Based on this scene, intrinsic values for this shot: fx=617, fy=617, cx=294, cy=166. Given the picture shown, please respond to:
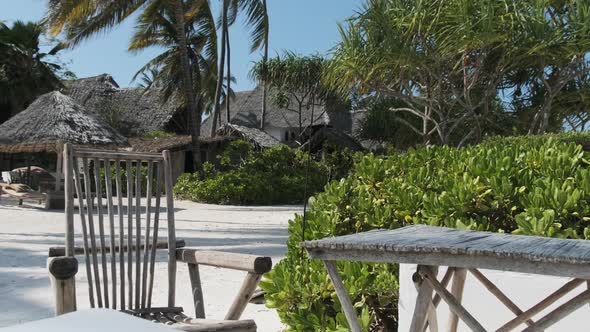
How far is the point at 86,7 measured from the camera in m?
15.1

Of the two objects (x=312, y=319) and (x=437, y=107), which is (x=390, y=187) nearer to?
(x=312, y=319)

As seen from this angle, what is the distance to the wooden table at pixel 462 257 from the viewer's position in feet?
4.62

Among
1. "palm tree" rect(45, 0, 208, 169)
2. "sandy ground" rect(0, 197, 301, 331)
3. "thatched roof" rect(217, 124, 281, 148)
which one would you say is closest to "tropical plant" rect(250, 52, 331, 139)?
"thatched roof" rect(217, 124, 281, 148)

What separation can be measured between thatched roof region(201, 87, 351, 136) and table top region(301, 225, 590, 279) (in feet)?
88.8

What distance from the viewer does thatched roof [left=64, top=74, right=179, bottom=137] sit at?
28.2 metres

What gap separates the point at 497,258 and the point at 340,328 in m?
1.40

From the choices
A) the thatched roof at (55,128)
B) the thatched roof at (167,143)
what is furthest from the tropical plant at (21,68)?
the thatched roof at (55,128)

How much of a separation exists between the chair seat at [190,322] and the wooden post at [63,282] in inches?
15.0

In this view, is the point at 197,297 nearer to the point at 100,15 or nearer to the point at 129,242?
the point at 129,242

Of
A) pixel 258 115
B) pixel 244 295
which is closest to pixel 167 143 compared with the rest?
pixel 258 115

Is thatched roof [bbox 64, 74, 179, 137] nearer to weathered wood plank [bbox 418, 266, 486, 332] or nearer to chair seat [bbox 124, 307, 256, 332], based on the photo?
chair seat [bbox 124, 307, 256, 332]

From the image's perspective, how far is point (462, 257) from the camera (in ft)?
4.89

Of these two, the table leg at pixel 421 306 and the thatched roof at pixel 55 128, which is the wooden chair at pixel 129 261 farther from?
the thatched roof at pixel 55 128

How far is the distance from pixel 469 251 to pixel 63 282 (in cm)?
150
